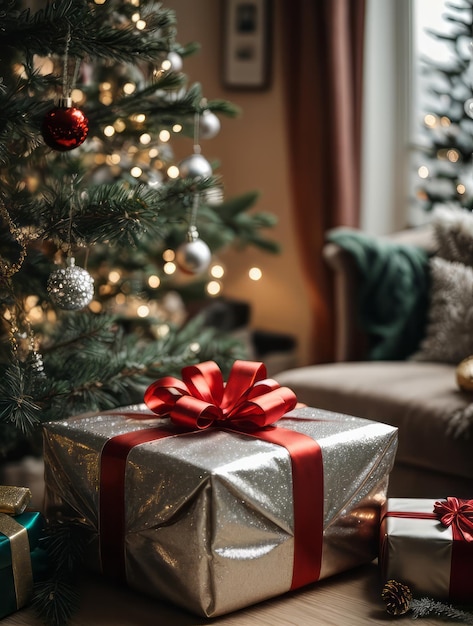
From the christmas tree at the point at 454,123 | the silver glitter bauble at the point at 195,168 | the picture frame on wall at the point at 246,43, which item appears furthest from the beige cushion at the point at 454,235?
the picture frame on wall at the point at 246,43

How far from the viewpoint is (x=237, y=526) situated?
113 cm

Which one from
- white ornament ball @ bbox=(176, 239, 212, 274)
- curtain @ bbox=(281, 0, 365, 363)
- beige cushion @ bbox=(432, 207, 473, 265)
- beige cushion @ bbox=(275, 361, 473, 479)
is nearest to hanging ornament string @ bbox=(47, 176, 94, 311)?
white ornament ball @ bbox=(176, 239, 212, 274)

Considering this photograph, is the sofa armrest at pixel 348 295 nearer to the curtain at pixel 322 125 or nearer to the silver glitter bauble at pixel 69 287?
the curtain at pixel 322 125

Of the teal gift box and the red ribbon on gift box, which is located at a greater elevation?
the red ribbon on gift box

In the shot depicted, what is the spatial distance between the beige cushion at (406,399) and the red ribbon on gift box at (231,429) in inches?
23.0

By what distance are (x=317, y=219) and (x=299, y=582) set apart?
205 centimetres

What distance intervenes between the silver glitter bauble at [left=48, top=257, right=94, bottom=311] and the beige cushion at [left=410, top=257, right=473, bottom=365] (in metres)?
1.09

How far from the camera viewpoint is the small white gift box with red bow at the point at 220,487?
113 centimetres

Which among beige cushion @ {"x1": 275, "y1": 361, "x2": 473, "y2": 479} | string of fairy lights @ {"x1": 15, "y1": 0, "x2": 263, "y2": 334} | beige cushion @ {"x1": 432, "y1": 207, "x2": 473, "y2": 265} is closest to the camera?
string of fairy lights @ {"x1": 15, "y1": 0, "x2": 263, "y2": 334}

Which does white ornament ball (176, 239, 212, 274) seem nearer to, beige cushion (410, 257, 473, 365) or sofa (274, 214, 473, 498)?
sofa (274, 214, 473, 498)

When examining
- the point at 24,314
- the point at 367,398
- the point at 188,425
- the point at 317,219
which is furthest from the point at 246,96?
the point at 188,425

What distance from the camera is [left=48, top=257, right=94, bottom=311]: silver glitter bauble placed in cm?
134

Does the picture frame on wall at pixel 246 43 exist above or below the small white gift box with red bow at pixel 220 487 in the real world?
above

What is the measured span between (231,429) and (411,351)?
114 cm
